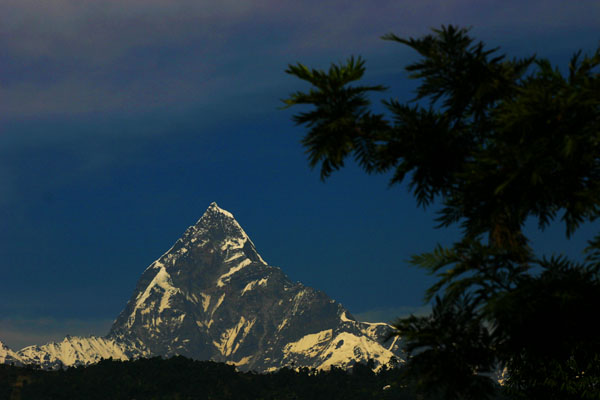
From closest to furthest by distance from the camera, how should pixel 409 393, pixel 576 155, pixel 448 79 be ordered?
pixel 576 155, pixel 448 79, pixel 409 393

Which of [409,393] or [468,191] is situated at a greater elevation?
[409,393]

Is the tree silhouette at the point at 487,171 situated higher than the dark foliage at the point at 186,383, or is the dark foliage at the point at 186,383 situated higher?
the dark foliage at the point at 186,383

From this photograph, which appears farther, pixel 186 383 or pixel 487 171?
pixel 186 383

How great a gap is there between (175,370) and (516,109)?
580 ft

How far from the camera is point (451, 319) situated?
11164 millimetres

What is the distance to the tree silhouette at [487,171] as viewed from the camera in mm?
10477

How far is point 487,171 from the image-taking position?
11.1m

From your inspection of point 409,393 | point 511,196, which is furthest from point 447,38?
point 409,393

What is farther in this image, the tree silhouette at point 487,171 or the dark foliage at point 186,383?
the dark foliage at point 186,383

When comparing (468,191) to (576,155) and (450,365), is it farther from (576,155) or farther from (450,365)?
(450,365)

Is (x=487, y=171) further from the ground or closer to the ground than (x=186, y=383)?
closer to the ground

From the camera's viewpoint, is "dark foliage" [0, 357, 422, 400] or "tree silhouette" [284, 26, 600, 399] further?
"dark foliage" [0, 357, 422, 400]

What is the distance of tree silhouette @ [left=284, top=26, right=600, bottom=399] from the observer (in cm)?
1048

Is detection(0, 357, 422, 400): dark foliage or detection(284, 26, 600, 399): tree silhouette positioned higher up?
detection(0, 357, 422, 400): dark foliage
